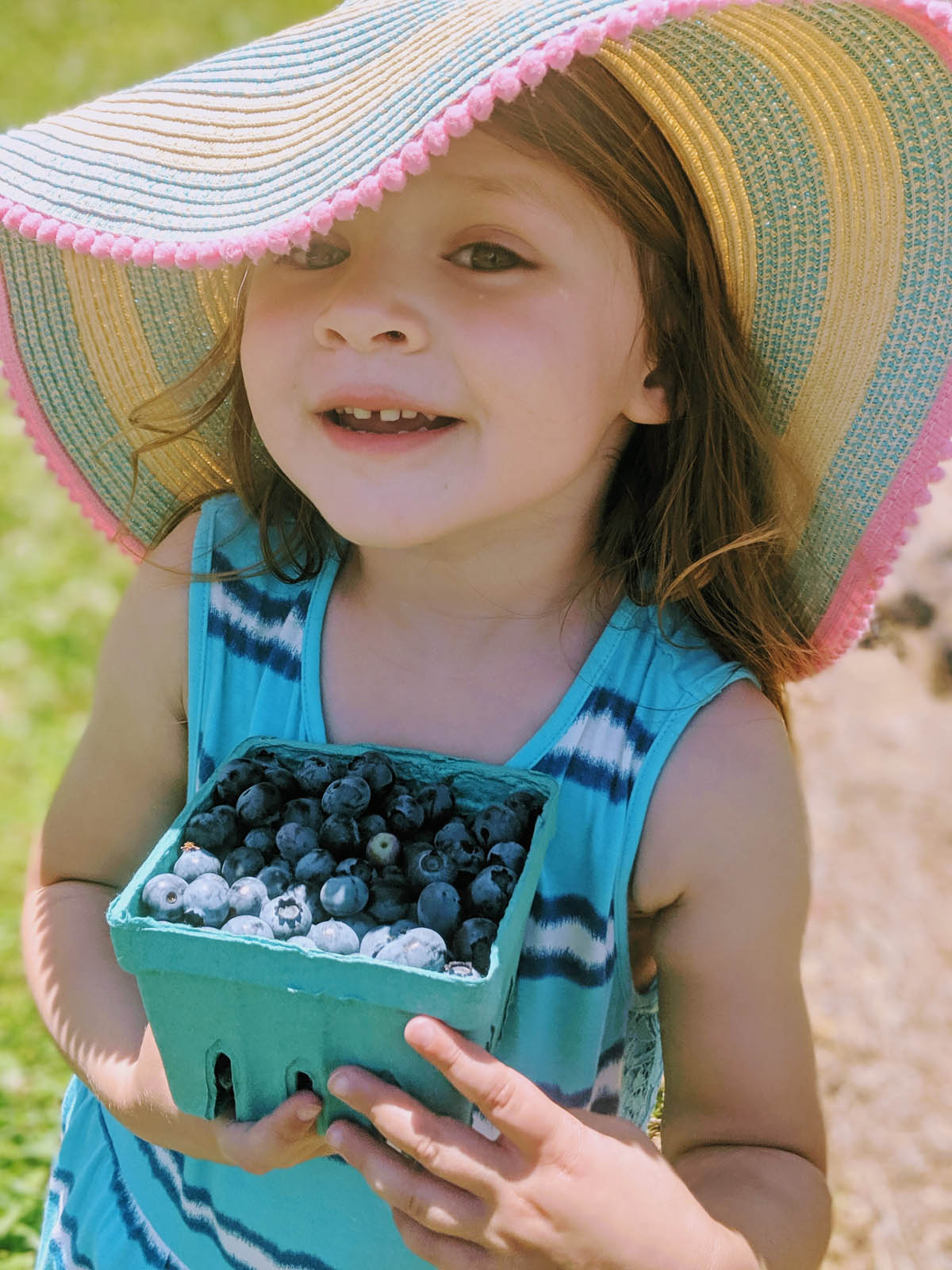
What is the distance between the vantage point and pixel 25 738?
278cm

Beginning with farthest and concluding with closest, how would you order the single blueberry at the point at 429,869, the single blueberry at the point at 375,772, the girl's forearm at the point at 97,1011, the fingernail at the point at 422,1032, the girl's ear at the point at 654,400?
the girl's ear at the point at 654,400 → the girl's forearm at the point at 97,1011 → the single blueberry at the point at 375,772 → the single blueberry at the point at 429,869 → the fingernail at the point at 422,1032

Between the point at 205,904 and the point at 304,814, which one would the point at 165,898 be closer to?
the point at 205,904

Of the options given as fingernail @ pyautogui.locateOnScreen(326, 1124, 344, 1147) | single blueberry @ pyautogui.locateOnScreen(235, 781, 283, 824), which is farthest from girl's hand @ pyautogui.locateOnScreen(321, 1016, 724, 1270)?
single blueberry @ pyautogui.locateOnScreen(235, 781, 283, 824)

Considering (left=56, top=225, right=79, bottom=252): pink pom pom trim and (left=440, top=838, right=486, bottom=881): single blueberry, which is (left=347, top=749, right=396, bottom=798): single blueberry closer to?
(left=440, top=838, right=486, bottom=881): single blueberry

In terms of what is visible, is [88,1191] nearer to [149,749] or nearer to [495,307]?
[149,749]

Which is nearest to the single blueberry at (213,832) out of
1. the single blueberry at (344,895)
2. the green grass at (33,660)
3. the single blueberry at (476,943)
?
the single blueberry at (344,895)

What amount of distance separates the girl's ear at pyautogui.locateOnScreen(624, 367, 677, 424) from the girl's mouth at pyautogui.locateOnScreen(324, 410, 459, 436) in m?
0.24

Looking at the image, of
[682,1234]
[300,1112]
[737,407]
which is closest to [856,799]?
[737,407]

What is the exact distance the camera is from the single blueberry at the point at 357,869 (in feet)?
3.32

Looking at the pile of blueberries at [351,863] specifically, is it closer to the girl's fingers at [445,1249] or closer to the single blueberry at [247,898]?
the single blueberry at [247,898]

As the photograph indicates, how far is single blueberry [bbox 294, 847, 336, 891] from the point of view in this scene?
3.27ft

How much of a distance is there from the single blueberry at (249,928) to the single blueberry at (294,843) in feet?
0.26

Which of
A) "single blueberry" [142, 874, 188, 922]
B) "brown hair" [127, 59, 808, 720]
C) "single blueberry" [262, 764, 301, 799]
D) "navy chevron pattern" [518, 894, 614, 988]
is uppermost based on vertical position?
"brown hair" [127, 59, 808, 720]

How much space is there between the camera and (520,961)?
1270mm
